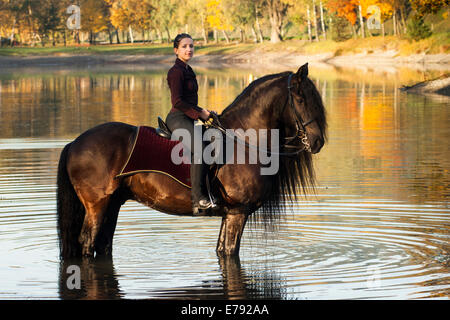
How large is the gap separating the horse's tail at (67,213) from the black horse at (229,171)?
0.01 m

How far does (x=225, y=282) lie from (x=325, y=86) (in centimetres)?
3670

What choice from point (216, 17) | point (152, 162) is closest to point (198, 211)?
point (152, 162)

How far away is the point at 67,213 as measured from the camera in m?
9.95

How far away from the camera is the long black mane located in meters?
9.45

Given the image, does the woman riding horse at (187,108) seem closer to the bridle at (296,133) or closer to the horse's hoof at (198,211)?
the horse's hoof at (198,211)

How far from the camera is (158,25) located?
124125mm

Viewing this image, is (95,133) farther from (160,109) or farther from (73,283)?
(160,109)

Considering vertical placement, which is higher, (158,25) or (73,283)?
(158,25)

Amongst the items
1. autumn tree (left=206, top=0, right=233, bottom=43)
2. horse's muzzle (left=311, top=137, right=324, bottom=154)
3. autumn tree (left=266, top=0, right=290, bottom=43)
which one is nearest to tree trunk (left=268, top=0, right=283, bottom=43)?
autumn tree (left=266, top=0, right=290, bottom=43)

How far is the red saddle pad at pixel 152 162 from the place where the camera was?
960 centimetres

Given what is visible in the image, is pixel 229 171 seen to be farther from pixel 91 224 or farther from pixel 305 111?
pixel 91 224

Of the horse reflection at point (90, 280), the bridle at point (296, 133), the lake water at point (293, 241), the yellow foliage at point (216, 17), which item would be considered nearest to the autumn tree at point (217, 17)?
the yellow foliage at point (216, 17)
